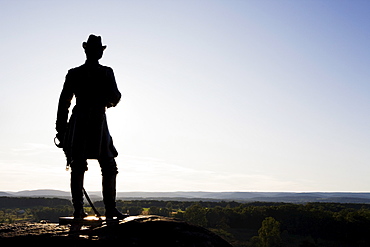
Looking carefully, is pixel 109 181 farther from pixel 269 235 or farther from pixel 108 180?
pixel 269 235

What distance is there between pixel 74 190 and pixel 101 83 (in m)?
2.49

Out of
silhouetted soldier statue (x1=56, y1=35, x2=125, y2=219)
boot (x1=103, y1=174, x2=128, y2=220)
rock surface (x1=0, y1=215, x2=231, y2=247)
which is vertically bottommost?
rock surface (x1=0, y1=215, x2=231, y2=247)

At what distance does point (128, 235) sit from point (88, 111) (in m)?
3.37

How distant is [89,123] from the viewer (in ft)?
32.9

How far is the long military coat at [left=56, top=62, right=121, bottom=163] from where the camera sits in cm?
998

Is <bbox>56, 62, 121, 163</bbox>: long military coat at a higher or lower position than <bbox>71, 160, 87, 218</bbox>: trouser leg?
higher

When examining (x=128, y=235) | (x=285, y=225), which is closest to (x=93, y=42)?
(x=128, y=235)

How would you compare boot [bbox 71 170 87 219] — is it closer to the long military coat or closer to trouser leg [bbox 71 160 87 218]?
trouser leg [bbox 71 160 87 218]

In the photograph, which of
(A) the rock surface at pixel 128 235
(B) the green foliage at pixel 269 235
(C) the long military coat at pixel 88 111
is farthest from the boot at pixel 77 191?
(B) the green foliage at pixel 269 235

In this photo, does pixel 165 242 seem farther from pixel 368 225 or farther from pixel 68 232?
pixel 368 225

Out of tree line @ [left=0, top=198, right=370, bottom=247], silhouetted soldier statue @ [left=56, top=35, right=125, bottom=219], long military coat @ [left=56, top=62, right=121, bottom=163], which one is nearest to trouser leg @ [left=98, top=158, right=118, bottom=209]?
silhouetted soldier statue @ [left=56, top=35, right=125, bottom=219]

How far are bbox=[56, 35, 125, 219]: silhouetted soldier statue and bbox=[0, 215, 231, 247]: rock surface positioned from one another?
1.47 m

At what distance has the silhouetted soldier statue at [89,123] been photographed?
994 centimetres

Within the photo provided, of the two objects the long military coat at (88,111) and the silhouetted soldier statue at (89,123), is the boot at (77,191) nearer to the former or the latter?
the silhouetted soldier statue at (89,123)
